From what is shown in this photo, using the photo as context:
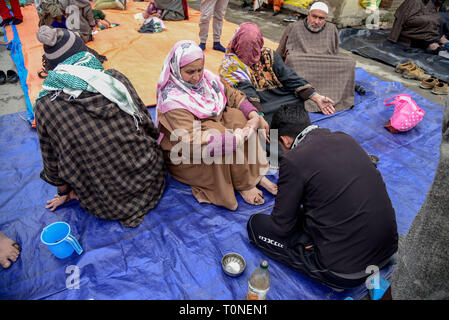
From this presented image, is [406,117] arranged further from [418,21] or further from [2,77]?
[2,77]

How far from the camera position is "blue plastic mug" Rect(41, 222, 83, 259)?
1.69 meters

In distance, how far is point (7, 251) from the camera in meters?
1.75

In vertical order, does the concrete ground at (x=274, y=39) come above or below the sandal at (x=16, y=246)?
above

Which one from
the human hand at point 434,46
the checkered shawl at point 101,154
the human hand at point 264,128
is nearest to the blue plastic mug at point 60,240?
the checkered shawl at point 101,154

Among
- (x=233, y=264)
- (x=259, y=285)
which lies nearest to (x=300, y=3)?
(x=233, y=264)

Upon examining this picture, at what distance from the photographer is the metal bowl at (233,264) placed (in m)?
1.68

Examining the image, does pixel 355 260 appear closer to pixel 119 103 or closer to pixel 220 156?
pixel 220 156

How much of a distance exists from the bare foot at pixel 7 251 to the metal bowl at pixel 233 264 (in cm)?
138

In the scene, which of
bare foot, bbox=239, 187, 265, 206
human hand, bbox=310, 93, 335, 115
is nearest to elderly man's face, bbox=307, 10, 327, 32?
human hand, bbox=310, 93, 335, 115

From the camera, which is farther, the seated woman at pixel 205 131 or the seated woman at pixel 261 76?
the seated woman at pixel 261 76

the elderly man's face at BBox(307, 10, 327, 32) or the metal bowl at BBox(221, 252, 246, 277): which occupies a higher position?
the elderly man's face at BBox(307, 10, 327, 32)

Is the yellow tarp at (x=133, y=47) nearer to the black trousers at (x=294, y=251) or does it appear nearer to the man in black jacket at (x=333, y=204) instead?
the black trousers at (x=294, y=251)

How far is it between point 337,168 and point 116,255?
1526 millimetres

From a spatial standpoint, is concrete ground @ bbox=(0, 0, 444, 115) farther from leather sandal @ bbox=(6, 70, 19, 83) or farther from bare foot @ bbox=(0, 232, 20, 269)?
bare foot @ bbox=(0, 232, 20, 269)
